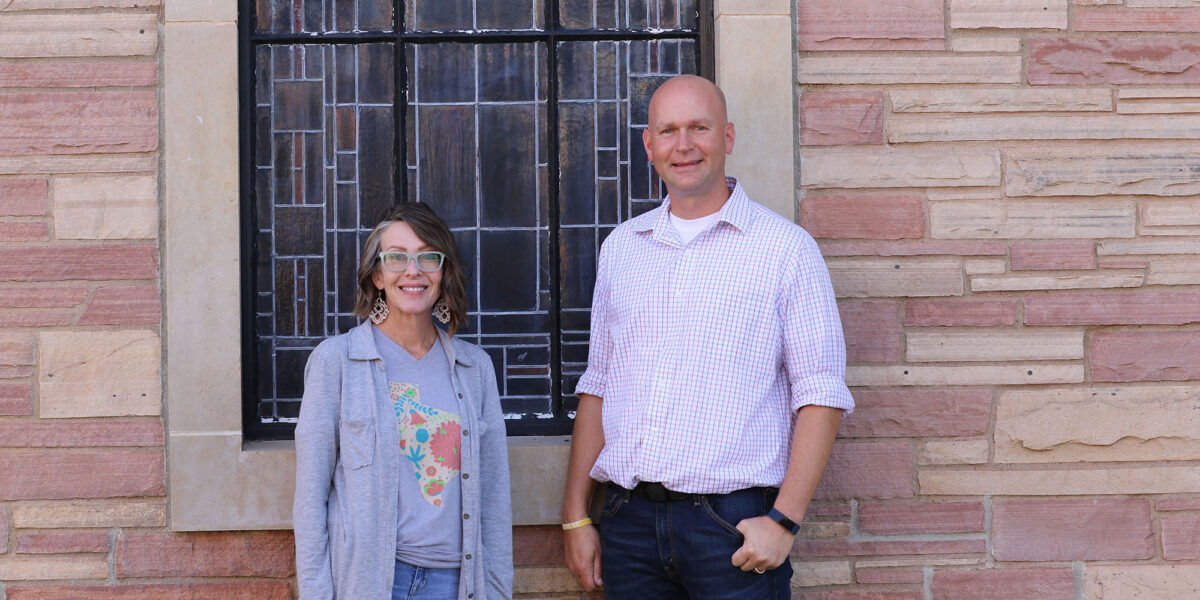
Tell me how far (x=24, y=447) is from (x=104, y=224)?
27.1 inches

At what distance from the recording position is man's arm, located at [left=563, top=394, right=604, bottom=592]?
2.67 metres

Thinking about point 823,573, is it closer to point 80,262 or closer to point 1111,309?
point 1111,309

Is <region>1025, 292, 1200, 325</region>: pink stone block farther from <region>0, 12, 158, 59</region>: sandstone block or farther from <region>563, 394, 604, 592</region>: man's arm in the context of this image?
<region>0, 12, 158, 59</region>: sandstone block

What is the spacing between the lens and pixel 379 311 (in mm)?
2590

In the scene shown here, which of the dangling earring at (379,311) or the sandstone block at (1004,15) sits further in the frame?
the sandstone block at (1004,15)

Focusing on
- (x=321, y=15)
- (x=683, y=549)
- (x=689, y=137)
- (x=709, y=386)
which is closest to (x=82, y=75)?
(x=321, y=15)

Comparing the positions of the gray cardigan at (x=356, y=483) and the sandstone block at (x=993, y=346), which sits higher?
the sandstone block at (x=993, y=346)

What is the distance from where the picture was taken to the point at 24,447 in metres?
3.00

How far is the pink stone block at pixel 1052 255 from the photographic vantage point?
9.87ft

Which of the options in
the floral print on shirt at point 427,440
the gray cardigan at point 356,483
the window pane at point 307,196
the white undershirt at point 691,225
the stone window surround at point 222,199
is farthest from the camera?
the window pane at point 307,196

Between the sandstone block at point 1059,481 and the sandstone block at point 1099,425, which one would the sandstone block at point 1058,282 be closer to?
the sandstone block at point 1099,425

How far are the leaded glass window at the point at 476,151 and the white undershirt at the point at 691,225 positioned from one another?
0.58 meters

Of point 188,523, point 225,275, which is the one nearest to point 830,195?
point 225,275

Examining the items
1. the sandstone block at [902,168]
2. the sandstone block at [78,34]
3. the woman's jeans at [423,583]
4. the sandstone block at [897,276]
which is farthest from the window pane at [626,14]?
the woman's jeans at [423,583]
